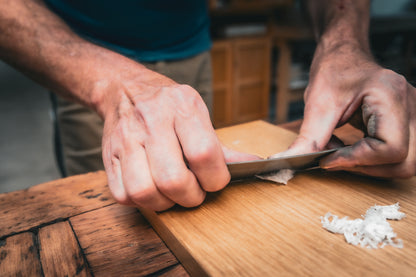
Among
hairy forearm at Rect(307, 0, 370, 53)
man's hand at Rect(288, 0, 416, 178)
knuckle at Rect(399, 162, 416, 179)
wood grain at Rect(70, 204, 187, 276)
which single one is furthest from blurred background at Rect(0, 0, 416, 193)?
wood grain at Rect(70, 204, 187, 276)

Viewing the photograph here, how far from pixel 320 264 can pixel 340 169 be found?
0.27 meters

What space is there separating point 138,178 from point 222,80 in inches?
Answer: 101

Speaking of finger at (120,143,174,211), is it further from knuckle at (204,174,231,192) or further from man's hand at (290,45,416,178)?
man's hand at (290,45,416,178)

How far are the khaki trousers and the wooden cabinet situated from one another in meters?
1.63

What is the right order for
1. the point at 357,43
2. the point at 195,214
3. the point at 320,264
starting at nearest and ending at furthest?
the point at 320,264 → the point at 195,214 → the point at 357,43

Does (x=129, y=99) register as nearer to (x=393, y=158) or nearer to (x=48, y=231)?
(x=48, y=231)

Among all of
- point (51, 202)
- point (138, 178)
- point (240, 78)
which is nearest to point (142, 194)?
point (138, 178)

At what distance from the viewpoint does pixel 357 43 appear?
2.66 feet

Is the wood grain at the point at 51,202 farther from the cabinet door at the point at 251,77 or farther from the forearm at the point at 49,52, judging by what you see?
the cabinet door at the point at 251,77

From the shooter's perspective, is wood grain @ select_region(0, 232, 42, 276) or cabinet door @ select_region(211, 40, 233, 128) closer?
wood grain @ select_region(0, 232, 42, 276)

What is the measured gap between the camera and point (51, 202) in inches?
24.1

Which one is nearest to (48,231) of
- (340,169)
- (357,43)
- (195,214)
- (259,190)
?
(195,214)

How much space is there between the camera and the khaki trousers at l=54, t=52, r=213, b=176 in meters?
1.10

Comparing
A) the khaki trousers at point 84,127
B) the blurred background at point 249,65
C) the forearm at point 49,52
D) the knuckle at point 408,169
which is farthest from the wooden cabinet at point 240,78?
the knuckle at point 408,169
